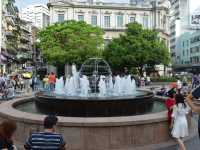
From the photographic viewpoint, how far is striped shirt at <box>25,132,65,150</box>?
6246 millimetres

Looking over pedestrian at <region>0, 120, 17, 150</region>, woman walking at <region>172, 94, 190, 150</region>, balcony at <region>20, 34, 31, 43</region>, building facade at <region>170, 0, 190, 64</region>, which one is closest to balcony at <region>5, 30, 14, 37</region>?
balcony at <region>20, 34, 31, 43</region>

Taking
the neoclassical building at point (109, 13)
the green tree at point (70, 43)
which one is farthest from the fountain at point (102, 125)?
the neoclassical building at point (109, 13)

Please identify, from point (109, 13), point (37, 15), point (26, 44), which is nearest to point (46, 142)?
point (109, 13)

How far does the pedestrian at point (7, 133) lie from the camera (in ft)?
18.8

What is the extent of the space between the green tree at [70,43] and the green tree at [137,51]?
543 centimetres

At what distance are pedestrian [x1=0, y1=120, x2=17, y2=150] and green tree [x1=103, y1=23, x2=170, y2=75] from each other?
52.8 m

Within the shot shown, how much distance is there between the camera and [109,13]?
Result: 8875cm

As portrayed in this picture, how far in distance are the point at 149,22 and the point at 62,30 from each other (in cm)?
2967

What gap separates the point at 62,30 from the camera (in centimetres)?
6731

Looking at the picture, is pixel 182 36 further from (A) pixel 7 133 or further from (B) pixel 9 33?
(A) pixel 7 133

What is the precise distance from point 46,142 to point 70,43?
59947 millimetres

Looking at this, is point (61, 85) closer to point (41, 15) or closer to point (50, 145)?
point (50, 145)

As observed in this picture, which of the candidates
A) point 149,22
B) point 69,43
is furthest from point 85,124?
point 149,22

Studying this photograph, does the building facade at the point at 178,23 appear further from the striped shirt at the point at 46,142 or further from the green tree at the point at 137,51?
the striped shirt at the point at 46,142
